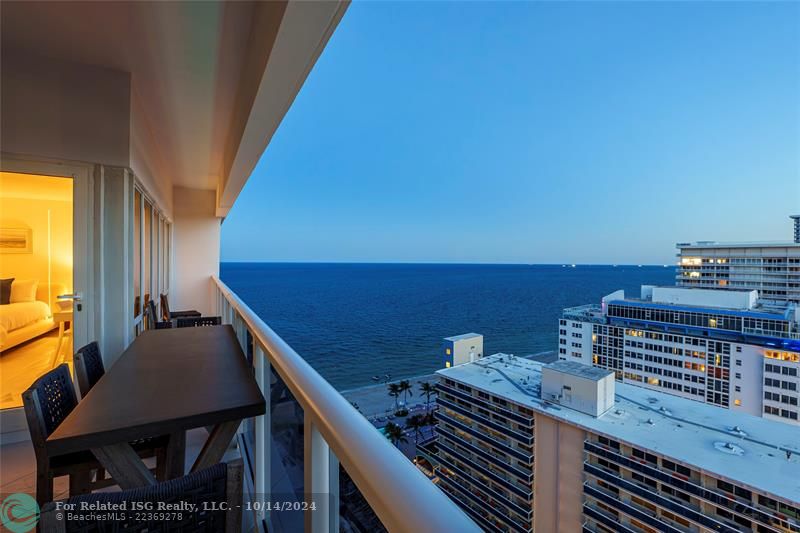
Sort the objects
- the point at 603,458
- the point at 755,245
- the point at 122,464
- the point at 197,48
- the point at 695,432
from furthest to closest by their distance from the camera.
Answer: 1. the point at 755,245
2. the point at 695,432
3. the point at 603,458
4. the point at 197,48
5. the point at 122,464

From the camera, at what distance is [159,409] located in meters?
1.10

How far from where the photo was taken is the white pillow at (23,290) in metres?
2.52

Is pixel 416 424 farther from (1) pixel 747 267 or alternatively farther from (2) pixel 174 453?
(1) pixel 747 267

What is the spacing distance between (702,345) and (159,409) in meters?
15.1

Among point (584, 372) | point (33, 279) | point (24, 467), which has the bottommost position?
point (584, 372)

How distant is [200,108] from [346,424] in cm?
322

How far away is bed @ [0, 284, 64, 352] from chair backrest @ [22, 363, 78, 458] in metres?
1.54

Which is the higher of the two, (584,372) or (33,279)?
(33,279)

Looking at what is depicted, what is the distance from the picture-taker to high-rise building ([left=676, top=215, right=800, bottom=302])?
12.7 metres

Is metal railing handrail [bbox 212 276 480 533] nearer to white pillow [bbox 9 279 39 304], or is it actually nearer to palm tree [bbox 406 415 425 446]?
white pillow [bbox 9 279 39 304]

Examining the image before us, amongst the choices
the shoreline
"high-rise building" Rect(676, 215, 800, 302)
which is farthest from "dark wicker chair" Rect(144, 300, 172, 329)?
"high-rise building" Rect(676, 215, 800, 302)

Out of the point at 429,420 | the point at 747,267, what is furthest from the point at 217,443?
the point at 747,267

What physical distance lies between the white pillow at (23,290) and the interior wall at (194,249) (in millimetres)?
3123

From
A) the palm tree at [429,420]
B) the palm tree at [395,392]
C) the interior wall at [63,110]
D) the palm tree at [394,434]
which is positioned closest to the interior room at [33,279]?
the interior wall at [63,110]
